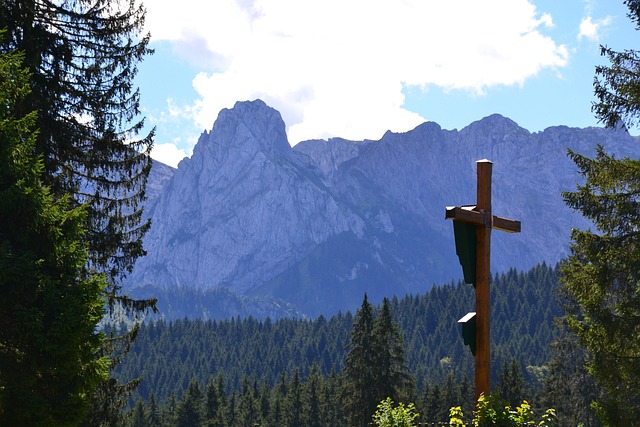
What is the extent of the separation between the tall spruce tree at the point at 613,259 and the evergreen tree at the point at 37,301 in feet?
30.3

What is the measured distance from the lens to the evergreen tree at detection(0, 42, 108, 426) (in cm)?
1168

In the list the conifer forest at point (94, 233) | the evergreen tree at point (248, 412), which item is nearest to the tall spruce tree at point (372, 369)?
the conifer forest at point (94, 233)

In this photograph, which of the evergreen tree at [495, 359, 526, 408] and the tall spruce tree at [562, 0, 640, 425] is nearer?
the tall spruce tree at [562, 0, 640, 425]

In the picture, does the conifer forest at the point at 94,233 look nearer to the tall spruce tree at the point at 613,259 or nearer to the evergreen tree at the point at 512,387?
the tall spruce tree at the point at 613,259

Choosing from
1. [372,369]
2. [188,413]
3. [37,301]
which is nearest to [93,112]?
[37,301]

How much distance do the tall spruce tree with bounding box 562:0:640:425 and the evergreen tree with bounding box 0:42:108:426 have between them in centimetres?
922

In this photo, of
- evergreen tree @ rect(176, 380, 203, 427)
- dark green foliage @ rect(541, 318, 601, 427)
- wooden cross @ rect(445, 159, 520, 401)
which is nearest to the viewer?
wooden cross @ rect(445, 159, 520, 401)

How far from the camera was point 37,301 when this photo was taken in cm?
1205

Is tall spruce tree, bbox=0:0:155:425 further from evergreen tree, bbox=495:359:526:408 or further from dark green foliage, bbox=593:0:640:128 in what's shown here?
evergreen tree, bbox=495:359:526:408

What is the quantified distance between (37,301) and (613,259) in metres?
10.9

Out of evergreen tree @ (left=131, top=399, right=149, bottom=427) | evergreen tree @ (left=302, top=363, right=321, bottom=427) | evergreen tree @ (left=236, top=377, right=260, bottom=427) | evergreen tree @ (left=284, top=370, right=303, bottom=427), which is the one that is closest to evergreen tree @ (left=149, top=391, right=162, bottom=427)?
evergreen tree @ (left=131, top=399, right=149, bottom=427)

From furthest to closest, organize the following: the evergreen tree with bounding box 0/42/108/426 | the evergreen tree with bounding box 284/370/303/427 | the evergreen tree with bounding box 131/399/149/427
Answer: the evergreen tree with bounding box 131/399/149/427
the evergreen tree with bounding box 284/370/303/427
the evergreen tree with bounding box 0/42/108/426

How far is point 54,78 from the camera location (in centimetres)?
1628

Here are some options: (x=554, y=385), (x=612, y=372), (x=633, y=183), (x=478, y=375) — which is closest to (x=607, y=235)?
(x=633, y=183)
